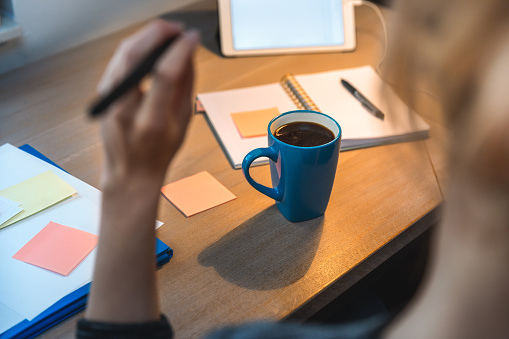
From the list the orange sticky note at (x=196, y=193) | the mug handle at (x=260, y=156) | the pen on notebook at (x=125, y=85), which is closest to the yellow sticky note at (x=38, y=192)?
the orange sticky note at (x=196, y=193)

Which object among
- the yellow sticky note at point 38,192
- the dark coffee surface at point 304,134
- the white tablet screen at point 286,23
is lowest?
the yellow sticky note at point 38,192

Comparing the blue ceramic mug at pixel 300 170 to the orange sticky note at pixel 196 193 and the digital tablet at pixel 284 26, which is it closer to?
the orange sticky note at pixel 196 193

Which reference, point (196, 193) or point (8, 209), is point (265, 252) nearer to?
point (196, 193)

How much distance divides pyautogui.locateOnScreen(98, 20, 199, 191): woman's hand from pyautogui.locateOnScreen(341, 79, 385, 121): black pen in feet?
1.89

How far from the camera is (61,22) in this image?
3.94 ft

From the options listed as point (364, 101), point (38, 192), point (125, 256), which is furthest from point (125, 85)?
point (364, 101)

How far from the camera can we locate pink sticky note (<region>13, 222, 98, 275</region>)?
2.08ft

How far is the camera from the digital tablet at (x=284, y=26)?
3.85 ft

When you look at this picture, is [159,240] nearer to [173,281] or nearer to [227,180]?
[173,281]

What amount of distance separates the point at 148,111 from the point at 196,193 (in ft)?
1.25

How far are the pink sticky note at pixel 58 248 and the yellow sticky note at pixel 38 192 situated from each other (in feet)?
0.15

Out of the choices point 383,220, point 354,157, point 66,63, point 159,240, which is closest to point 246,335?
point 159,240

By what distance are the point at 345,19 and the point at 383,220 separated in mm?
649

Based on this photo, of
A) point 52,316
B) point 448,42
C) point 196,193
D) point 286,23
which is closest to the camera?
point 448,42
